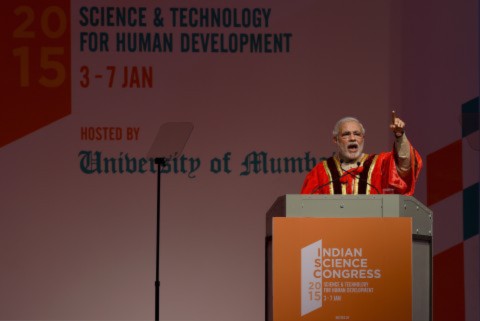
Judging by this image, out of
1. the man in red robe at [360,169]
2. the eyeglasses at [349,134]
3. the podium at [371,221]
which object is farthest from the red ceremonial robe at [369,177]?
the podium at [371,221]

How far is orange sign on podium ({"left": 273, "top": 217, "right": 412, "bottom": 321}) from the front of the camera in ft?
10.2

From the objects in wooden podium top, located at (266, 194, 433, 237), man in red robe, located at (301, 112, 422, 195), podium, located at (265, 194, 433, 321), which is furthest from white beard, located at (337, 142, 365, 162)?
wooden podium top, located at (266, 194, 433, 237)

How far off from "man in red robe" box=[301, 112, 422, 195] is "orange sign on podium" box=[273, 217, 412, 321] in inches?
41.5

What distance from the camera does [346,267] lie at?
3.11 meters

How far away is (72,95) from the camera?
226 inches

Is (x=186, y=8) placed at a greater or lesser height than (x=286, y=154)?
greater

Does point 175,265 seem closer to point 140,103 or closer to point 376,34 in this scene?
point 140,103

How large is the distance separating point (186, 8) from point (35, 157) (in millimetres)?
1475

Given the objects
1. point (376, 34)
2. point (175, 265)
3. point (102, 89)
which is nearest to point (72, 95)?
point (102, 89)

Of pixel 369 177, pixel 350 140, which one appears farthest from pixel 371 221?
pixel 350 140

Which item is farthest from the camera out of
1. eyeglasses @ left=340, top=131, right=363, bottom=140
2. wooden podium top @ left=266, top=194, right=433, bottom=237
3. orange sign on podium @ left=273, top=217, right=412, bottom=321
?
eyeglasses @ left=340, top=131, right=363, bottom=140

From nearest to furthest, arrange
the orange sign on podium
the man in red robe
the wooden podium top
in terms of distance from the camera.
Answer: the orange sign on podium < the wooden podium top < the man in red robe

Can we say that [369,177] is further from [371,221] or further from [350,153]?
[371,221]

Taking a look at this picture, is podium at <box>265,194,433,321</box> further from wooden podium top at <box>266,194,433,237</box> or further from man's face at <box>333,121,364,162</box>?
man's face at <box>333,121,364,162</box>
